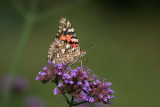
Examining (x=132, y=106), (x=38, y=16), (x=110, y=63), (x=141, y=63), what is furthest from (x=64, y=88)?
(x=141, y=63)

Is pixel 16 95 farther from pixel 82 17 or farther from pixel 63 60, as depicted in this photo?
pixel 82 17

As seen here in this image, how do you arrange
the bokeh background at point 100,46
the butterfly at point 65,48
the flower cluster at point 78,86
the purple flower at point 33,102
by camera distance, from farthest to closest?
1. the bokeh background at point 100,46
2. the purple flower at point 33,102
3. the butterfly at point 65,48
4. the flower cluster at point 78,86

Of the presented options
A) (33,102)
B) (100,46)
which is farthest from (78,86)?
(100,46)

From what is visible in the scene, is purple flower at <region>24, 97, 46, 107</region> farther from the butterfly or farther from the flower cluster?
the flower cluster

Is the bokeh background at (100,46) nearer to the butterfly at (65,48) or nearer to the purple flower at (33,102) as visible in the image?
the purple flower at (33,102)

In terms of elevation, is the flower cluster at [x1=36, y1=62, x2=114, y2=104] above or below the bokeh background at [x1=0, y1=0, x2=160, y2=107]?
below

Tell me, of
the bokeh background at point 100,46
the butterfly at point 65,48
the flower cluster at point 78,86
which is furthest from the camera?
the bokeh background at point 100,46

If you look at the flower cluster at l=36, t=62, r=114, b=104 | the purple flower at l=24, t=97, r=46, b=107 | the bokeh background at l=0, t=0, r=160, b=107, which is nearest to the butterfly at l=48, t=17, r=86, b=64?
the flower cluster at l=36, t=62, r=114, b=104

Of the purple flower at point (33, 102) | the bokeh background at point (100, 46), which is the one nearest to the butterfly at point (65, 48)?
the bokeh background at point (100, 46)
